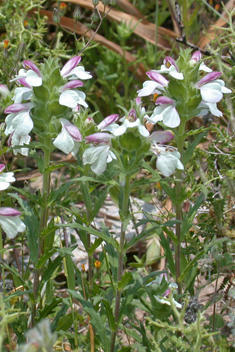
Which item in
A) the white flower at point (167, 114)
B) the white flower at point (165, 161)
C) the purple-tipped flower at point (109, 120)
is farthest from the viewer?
the purple-tipped flower at point (109, 120)

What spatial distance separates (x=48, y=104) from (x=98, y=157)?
29 cm

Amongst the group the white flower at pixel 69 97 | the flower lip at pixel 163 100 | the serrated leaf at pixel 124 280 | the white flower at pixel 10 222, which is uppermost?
the flower lip at pixel 163 100

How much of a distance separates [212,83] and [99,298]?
36.1 inches

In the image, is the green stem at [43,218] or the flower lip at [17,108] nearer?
the flower lip at [17,108]

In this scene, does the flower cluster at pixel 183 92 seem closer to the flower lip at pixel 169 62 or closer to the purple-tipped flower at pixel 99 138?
the flower lip at pixel 169 62

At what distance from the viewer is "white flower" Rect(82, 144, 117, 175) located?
1611 millimetres

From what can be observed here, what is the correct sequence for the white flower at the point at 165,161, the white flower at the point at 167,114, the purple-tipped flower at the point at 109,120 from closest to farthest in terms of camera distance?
the white flower at the point at 165,161
the white flower at the point at 167,114
the purple-tipped flower at the point at 109,120

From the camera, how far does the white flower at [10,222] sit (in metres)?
1.64

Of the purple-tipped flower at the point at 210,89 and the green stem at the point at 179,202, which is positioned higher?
the purple-tipped flower at the point at 210,89

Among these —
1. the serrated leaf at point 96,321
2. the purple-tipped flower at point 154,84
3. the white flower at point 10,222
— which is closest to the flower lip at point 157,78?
the purple-tipped flower at point 154,84

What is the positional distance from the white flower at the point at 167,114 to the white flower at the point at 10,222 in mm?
583

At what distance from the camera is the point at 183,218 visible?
191 cm

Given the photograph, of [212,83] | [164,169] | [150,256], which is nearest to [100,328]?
[164,169]

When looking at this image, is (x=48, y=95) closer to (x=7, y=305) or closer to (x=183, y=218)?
(x=183, y=218)
